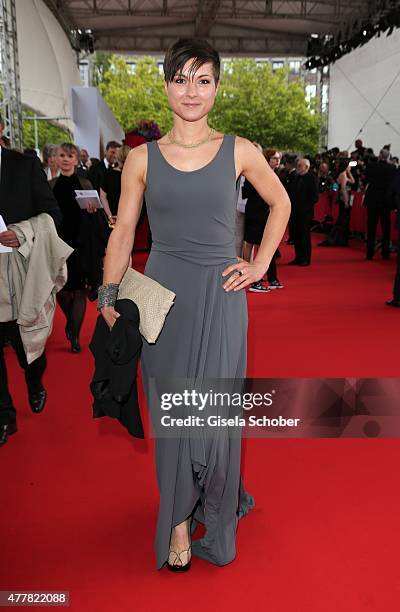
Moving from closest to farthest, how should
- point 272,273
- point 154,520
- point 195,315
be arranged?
point 195,315 < point 154,520 < point 272,273

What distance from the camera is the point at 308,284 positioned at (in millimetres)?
9023

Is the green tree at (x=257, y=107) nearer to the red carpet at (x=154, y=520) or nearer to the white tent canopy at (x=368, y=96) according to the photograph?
the white tent canopy at (x=368, y=96)

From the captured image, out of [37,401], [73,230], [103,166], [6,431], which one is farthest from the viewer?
[103,166]

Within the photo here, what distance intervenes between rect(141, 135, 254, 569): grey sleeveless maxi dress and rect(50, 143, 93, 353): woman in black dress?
3219 millimetres

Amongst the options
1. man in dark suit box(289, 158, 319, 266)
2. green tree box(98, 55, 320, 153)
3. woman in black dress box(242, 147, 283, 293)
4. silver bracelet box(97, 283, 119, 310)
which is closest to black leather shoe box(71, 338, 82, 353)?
woman in black dress box(242, 147, 283, 293)

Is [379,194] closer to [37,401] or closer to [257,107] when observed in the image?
[37,401]

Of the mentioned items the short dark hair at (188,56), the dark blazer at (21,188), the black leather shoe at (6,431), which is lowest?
the black leather shoe at (6,431)

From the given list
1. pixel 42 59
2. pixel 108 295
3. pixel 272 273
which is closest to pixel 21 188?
pixel 108 295

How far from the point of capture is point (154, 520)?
2.82 m

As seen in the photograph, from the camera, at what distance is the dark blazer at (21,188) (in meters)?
3.50

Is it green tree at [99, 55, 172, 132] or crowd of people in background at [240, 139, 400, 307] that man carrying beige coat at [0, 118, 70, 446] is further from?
green tree at [99, 55, 172, 132]

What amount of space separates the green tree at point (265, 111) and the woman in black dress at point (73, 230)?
39981 millimetres

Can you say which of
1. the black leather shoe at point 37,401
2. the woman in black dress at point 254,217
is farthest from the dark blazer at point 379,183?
the black leather shoe at point 37,401

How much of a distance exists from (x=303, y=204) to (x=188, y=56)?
28.7 feet
